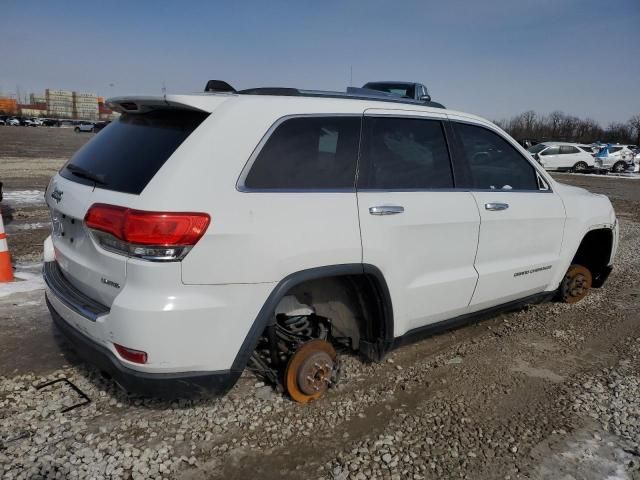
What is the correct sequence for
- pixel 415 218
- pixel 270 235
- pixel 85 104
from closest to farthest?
pixel 270 235, pixel 415 218, pixel 85 104

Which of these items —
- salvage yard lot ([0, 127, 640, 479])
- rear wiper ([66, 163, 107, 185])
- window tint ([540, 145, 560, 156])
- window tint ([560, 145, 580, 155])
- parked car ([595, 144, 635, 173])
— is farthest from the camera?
parked car ([595, 144, 635, 173])

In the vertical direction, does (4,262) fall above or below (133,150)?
below

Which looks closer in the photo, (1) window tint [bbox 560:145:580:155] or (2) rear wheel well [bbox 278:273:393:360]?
(2) rear wheel well [bbox 278:273:393:360]

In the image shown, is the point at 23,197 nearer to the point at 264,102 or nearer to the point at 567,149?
the point at 264,102

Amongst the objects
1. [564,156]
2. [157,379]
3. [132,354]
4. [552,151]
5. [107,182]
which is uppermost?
[552,151]

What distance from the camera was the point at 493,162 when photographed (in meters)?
3.96

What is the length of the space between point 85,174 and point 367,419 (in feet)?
7.12

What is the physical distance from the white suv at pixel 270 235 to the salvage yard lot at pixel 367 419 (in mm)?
334

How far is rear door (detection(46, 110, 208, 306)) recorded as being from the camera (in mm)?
2510

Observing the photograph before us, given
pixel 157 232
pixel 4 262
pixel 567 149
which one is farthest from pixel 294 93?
pixel 567 149

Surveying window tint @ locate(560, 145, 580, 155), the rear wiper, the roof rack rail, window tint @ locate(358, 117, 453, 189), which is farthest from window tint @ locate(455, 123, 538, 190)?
window tint @ locate(560, 145, 580, 155)

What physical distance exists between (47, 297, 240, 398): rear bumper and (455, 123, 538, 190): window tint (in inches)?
88.8

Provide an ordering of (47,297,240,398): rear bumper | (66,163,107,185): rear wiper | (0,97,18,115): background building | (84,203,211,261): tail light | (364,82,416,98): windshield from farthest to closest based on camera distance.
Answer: (0,97,18,115): background building
(364,82,416,98): windshield
(66,163,107,185): rear wiper
(47,297,240,398): rear bumper
(84,203,211,261): tail light

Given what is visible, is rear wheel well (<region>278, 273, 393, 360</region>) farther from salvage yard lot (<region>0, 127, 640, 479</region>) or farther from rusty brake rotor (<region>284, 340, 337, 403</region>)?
salvage yard lot (<region>0, 127, 640, 479</region>)
